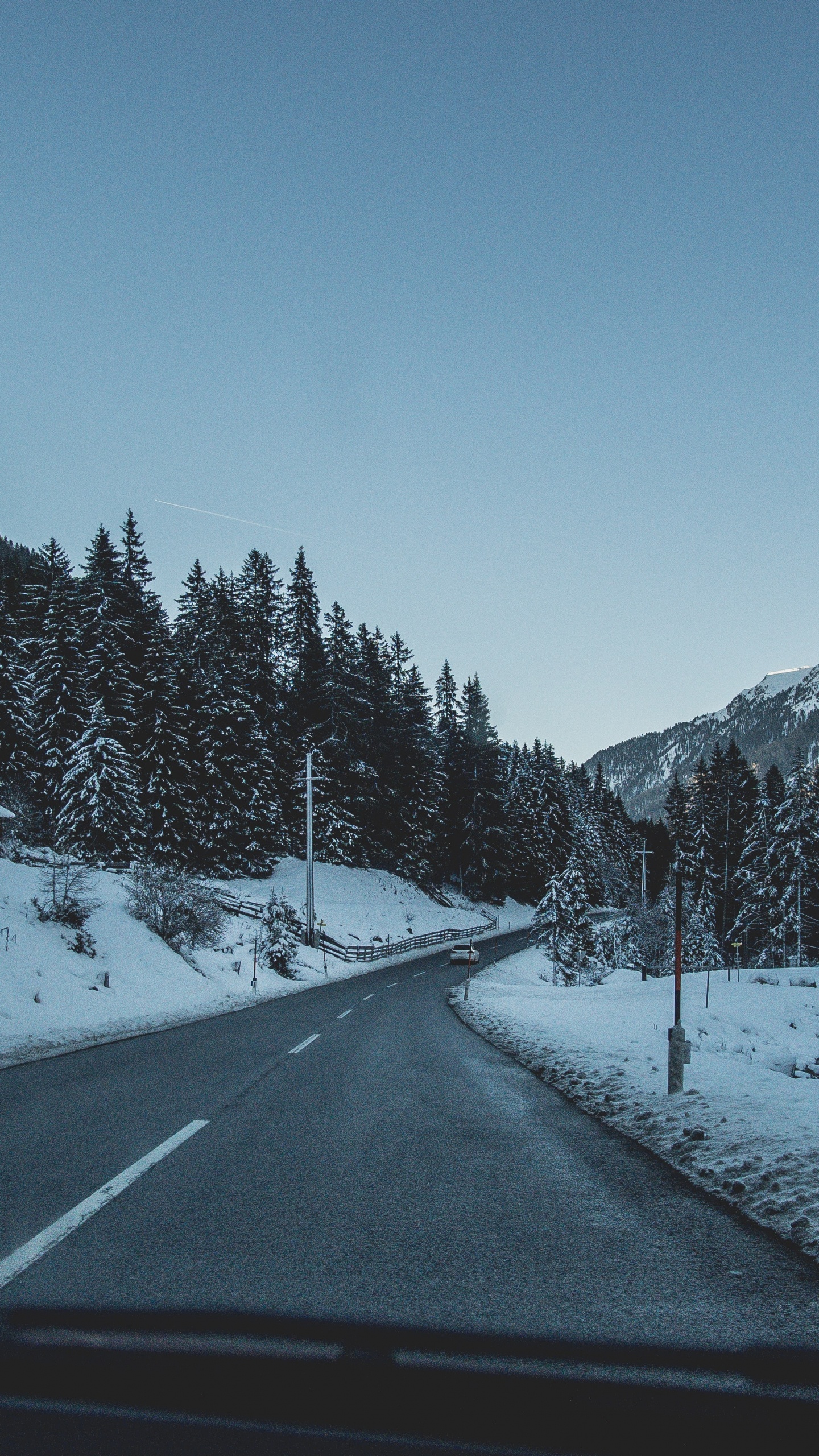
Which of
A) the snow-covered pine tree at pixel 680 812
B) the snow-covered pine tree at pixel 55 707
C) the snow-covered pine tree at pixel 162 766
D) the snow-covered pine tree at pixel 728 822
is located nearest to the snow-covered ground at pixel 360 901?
the snow-covered pine tree at pixel 162 766

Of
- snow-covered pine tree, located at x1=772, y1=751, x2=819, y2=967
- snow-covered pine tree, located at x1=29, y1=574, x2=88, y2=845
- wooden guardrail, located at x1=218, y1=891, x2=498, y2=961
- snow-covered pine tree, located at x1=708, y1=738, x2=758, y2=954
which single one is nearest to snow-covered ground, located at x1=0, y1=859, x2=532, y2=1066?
wooden guardrail, located at x1=218, y1=891, x2=498, y2=961

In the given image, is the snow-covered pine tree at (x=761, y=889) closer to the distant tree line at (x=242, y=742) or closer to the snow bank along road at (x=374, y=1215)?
the distant tree line at (x=242, y=742)

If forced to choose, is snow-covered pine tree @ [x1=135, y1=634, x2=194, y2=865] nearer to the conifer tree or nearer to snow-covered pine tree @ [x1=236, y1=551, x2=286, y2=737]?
the conifer tree

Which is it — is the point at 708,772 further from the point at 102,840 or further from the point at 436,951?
the point at 102,840

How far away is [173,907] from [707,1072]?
17.7 m

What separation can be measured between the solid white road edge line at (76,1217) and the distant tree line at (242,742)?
22949 millimetres

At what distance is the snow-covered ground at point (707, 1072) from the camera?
5.52 m

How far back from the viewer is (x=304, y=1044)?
13.0 metres

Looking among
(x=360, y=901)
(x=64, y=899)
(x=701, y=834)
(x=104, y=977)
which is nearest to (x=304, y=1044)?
(x=104, y=977)

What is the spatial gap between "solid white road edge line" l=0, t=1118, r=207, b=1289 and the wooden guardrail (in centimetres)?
2456

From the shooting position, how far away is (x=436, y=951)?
49.7 metres

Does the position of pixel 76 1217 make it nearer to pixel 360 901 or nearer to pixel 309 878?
pixel 309 878

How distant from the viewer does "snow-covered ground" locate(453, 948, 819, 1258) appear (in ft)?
18.1

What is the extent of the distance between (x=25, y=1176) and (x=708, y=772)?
83218 millimetres
